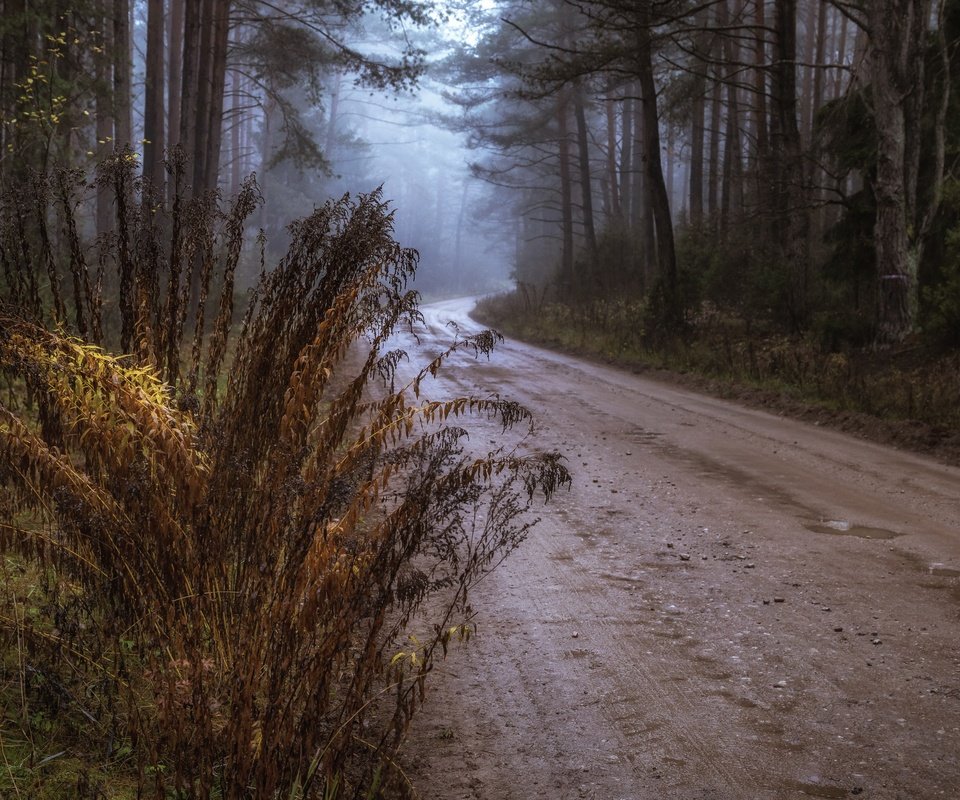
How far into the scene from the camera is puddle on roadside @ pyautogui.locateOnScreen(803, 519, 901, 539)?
6.06 m

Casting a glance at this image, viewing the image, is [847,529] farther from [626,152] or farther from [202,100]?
[626,152]

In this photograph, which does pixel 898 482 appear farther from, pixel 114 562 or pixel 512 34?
pixel 512 34

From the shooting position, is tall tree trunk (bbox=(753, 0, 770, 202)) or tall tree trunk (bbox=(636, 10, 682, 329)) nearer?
tall tree trunk (bbox=(753, 0, 770, 202))

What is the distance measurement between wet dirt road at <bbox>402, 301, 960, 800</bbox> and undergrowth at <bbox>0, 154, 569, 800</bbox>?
523 millimetres

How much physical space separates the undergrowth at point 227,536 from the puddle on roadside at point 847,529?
350 cm

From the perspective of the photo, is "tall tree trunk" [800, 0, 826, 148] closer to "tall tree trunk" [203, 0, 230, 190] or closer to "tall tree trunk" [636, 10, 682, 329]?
"tall tree trunk" [636, 10, 682, 329]

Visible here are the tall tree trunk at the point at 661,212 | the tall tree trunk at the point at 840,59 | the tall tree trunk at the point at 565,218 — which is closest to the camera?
the tall tree trunk at the point at 661,212

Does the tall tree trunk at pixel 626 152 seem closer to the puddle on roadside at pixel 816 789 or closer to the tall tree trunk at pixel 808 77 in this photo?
the tall tree trunk at pixel 808 77

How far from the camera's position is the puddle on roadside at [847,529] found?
6062mm

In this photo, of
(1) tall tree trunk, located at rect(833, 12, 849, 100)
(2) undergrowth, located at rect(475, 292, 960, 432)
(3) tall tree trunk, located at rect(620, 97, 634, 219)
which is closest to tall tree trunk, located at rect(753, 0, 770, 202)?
(2) undergrowth, located at rect(475, 292, 960, 432)

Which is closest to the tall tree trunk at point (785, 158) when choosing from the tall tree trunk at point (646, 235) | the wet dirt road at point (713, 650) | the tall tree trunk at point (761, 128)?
the tall tree trunk at point (761, 128)

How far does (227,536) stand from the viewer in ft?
11.3

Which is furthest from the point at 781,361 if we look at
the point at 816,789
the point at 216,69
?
the point at 216,69

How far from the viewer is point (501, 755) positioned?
3354mm
